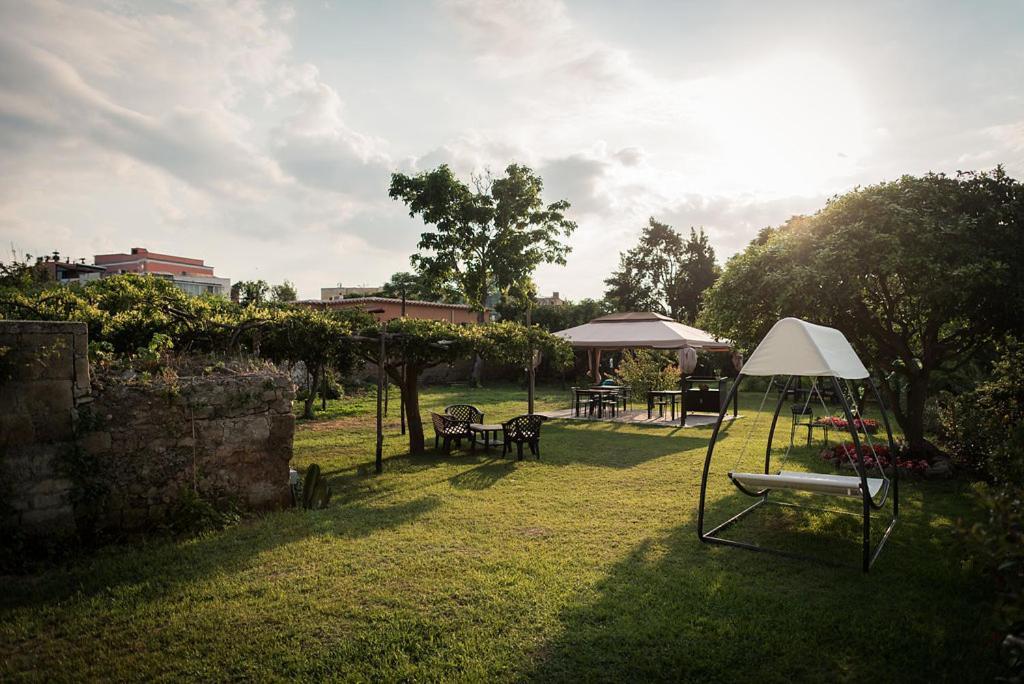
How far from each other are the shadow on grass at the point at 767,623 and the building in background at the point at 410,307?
62.2ft

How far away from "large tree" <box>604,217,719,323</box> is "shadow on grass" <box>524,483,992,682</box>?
3493 cm

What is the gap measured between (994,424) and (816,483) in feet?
5.51

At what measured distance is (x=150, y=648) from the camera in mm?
3549

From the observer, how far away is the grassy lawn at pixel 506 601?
11.1 feet

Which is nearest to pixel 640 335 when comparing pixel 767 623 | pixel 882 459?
pixel 882 459

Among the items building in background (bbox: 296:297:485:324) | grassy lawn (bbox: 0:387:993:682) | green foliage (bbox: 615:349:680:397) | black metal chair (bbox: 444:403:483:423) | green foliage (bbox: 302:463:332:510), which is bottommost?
grassy lawn (bbox: 0:387:993:682)

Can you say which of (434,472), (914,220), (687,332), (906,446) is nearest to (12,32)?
(434,472)

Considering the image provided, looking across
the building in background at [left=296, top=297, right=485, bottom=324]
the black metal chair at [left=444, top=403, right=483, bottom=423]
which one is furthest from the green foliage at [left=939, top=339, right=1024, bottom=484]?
the building in background at [left=296, top=297, right=485, bottom=324]

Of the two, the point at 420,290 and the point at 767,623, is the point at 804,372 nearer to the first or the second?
the point at 767,623

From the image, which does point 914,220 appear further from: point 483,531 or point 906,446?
point 483,531

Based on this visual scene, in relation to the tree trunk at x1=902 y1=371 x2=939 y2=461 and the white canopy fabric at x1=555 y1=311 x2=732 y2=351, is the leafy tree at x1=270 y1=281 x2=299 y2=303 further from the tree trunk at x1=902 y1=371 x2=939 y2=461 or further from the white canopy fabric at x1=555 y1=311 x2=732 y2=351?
the tree trunk at x1=902 y1=371 x2=939 y2=461

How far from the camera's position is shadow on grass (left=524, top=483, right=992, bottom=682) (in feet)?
11.0

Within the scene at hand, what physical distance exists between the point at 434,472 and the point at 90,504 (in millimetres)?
4527

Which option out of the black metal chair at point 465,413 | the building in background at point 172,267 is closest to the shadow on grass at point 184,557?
the black metal chair at point 465,413
